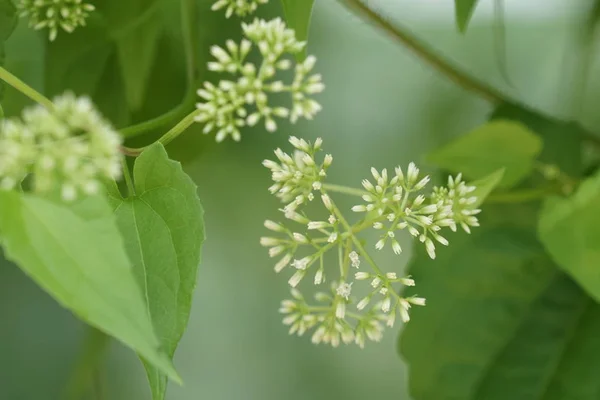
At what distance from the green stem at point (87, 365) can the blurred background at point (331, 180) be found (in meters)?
0.02

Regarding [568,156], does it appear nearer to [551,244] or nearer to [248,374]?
[551,244]

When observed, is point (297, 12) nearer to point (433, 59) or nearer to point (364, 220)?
point (364, 220)

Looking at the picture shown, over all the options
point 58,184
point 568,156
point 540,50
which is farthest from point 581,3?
point 58,184

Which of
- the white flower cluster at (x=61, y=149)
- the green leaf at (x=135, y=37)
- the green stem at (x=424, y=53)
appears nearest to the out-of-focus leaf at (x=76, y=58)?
the green leaf at (x=135, y=37)

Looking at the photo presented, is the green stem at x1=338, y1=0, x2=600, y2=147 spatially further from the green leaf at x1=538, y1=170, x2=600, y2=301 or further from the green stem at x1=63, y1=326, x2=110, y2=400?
the green stem at x1=63, y1=326, x2=110, y2=400

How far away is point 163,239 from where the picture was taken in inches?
10.5

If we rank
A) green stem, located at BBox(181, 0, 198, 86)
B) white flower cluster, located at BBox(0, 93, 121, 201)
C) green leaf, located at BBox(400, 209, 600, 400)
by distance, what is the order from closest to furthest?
white flower cluster, located at BBox(0, 93, 121, 201)
green stem, located at BBox(181, 0, 198, 86)
green leaf, located at BBox(400, 209, 600, 400)

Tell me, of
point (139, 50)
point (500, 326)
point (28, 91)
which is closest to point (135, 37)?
point (139, 50)

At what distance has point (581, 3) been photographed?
2.29 feet

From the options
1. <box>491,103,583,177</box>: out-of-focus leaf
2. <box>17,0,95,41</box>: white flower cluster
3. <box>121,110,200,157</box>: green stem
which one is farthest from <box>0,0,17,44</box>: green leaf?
<box>491,103,583,177</box>: out-of-focus leaf

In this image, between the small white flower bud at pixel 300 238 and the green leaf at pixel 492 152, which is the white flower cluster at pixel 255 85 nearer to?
the small white flower bud at pixel 300 238

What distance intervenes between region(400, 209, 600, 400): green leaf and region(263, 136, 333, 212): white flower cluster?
0.86 ft

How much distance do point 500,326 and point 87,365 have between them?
0.38m

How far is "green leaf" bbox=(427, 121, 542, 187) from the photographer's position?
44 centimetres
